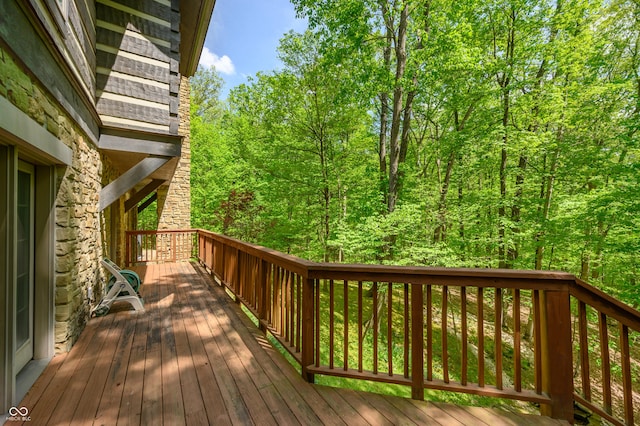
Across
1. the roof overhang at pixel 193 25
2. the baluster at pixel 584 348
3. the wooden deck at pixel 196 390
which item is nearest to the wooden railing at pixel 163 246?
the roof overhang at pixel 193 25

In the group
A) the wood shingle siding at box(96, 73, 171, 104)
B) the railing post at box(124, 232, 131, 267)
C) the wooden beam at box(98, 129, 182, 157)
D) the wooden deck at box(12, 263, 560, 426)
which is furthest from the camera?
the railing post at box(124, 232, 131, 267)

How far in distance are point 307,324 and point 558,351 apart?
64.2 inches

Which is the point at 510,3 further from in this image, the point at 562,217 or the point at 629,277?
the point at 629,277

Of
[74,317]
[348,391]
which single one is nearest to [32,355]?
[74,317]

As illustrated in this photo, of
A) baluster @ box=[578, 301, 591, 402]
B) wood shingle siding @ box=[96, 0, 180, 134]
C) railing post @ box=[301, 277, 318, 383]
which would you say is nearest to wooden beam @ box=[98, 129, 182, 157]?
wood shingle siding @ box=[96, 0, 180, 134]

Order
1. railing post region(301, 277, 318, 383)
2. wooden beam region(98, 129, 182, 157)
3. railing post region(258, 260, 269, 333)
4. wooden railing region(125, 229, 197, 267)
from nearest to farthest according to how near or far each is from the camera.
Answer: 1. railing post region(301, 277, 318, 383)
2. railing post region(258, 260, 269, 333)
3. wooden beam region(98, 129, 182, 157)
4. wooden railing region(125, 229, 197, 267)

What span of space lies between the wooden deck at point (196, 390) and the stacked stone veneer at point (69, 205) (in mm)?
308

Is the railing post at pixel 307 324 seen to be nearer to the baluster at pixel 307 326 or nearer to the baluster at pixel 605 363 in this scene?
the baluster at pixel 307 326

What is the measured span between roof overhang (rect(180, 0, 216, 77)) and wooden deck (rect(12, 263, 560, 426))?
15.4ft

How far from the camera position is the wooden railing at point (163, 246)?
711cm

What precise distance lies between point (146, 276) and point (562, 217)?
9.21 m

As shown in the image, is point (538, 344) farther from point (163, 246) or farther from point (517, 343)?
point (163, 246)

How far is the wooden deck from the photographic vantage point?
5.68 feet

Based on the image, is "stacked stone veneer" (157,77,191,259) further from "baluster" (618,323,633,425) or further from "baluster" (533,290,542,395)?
"baluster" (618,323,633,425)
